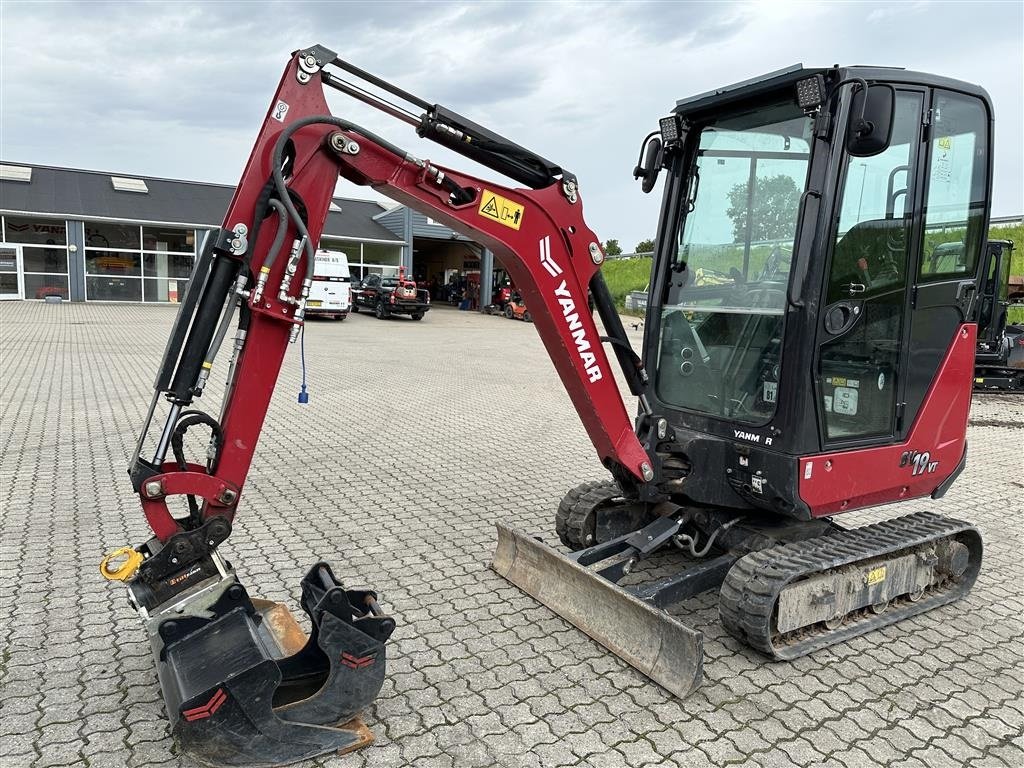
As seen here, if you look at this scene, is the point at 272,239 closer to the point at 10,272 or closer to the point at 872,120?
the point at 872,120

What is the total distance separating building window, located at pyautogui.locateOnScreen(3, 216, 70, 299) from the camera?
27406 mm

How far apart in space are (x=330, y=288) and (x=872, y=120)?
23.4 metres

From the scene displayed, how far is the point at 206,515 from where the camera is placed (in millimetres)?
3289

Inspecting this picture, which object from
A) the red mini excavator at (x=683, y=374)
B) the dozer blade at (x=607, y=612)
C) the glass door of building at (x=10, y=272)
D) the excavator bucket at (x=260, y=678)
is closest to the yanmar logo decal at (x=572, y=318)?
the red mini excavator at (x=683, y=374)

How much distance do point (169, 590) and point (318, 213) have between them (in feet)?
5.62

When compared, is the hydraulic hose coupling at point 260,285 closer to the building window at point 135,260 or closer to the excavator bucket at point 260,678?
the excavator bucket at point 260,678

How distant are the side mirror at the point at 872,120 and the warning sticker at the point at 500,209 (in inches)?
63.7

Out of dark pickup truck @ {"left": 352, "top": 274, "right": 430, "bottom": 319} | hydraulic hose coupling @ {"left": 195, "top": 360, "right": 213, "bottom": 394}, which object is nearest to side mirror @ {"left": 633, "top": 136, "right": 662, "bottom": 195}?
hydraulic hose coupling @ {"left": 195, "top": 360, "right": 213, "bottom": 394}

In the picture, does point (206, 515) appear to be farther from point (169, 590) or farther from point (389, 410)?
Answer: point (389, 410)

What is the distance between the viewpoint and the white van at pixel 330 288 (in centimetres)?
2525

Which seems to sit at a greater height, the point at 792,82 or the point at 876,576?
the point at 792,82

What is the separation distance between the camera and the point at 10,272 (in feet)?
90.0

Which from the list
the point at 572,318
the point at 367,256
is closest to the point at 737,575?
the point at 572,318

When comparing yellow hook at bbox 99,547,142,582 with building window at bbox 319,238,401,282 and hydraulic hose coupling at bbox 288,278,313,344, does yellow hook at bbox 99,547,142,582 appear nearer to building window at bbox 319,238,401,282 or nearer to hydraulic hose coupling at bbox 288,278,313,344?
hydraulic hose coupling at bbox 288,278,313,344
